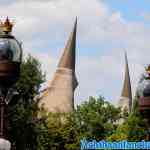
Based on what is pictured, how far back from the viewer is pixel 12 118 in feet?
135

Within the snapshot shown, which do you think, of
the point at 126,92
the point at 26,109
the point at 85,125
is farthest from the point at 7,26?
the point at 126,92

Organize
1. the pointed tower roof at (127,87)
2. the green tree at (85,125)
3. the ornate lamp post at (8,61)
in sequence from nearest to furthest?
1. the ornate lamp post at (8,61)
2. the green tree at (85,125)
3. the pointed tower roof at (127,87)

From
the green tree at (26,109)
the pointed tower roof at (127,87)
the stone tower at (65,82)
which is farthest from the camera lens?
the pointed tower roof at (127,87)

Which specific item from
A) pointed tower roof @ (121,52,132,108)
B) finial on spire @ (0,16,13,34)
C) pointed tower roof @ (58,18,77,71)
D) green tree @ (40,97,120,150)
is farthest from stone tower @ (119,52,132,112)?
finial on spire @ (0,16,13,34)

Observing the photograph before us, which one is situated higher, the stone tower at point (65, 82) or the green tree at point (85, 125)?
the stone tower at point (65, 82)

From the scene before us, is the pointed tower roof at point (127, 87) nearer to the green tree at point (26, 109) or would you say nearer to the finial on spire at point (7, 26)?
the green tree at point (26, 109)

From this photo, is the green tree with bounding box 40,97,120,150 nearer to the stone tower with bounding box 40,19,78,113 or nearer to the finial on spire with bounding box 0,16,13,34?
the stone tower with bounding box 40,19,78,113

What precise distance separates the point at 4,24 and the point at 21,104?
28553 mm

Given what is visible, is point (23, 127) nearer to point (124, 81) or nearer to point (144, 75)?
point (144, 75)

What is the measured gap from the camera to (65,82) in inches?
3482

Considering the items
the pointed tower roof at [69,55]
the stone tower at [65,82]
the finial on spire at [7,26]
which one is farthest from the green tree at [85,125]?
the finial on spire at [7,26]

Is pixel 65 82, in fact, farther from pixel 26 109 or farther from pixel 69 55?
pixel 26 109

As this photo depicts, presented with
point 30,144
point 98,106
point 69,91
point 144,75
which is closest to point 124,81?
point 69,91

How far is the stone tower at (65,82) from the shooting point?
286 feet
